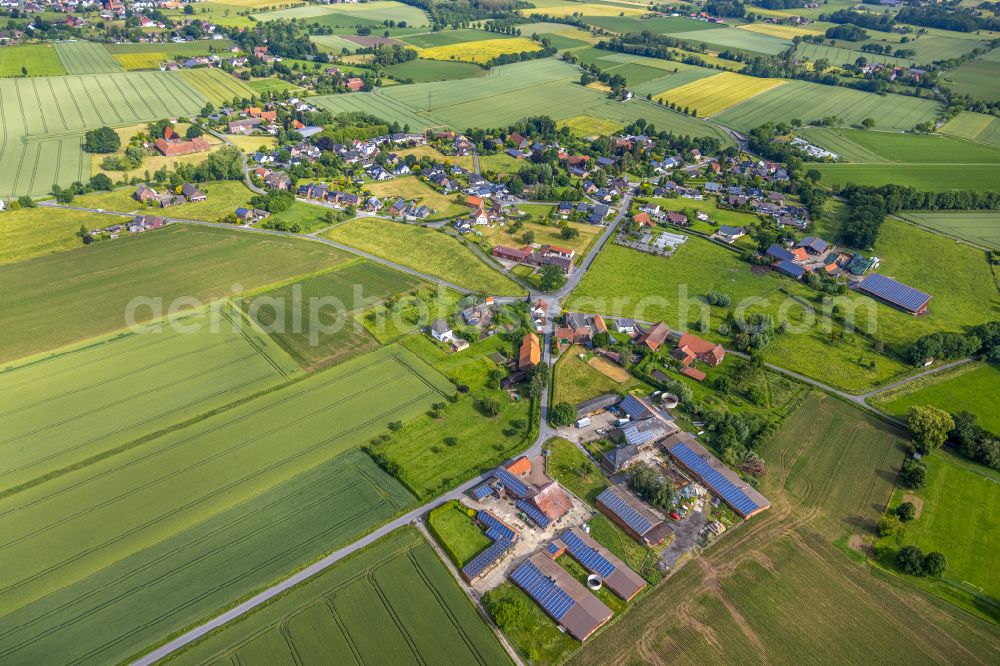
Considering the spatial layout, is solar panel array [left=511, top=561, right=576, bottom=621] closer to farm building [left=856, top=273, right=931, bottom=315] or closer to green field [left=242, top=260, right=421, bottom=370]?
green field [left=242, top=260, right=421, bottom=370]

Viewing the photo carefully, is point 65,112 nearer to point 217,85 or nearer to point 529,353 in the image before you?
point 217,85

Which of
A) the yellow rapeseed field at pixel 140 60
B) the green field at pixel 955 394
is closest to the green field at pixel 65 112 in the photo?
the yellow rapeseed field at pixel 140 60

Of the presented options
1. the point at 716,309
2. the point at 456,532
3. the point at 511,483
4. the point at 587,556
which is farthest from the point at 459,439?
the point at 716,309

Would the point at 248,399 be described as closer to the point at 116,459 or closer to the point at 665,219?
the point at 116,459

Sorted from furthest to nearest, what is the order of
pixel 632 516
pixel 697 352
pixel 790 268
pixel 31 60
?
1. pixel 31 60
2. pixel 790 268
3. pixel 697 352
4. pixel 632 516

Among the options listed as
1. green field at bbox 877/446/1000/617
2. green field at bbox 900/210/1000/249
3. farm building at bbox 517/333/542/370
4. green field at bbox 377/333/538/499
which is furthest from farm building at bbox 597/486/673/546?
green field at bbox 900/210/1000/249

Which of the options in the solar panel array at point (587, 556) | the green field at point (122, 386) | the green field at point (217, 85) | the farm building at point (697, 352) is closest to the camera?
the solar panel array at point (587, 556)

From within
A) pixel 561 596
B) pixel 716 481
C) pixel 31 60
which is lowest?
pixel 561 596

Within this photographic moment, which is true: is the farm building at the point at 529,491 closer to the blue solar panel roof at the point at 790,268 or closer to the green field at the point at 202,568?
the green field at the point at 202,568
